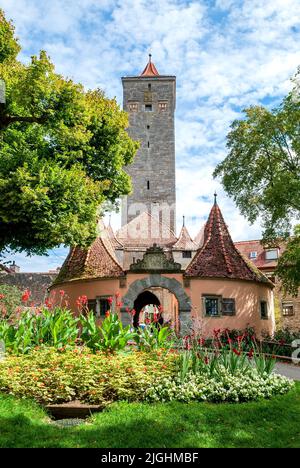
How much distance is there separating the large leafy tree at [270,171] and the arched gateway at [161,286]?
5.03 metres

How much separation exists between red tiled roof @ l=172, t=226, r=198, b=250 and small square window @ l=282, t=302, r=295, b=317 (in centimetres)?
875

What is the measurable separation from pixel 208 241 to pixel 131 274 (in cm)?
422

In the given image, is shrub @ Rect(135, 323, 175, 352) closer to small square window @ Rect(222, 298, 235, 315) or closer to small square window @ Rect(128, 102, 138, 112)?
small square window @ Rect(222, 298, 235, 315)

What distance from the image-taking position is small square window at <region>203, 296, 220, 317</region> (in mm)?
18812

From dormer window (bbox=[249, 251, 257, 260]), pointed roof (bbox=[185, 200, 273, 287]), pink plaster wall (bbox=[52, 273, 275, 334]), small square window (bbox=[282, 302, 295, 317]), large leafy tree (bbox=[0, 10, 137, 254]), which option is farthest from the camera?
dormer window (bbox=[249, 251, 257, 260])

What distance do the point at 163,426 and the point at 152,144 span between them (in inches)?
1565

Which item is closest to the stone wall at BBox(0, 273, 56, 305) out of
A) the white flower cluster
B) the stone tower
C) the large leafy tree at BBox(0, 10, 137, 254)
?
the stone tower

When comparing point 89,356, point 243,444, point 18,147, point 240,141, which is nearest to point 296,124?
point 240,141

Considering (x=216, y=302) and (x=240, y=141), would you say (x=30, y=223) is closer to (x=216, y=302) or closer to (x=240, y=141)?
(x=216, y=302)

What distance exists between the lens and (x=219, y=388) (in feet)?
26.2

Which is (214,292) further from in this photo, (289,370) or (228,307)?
(289,370)

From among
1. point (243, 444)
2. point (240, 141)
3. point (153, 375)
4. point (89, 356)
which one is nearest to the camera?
point (243, 444)

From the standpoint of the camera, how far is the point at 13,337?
10.3 meters

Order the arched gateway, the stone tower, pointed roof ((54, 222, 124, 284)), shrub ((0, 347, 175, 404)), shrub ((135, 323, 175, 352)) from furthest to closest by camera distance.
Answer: the stone tower < pointed roof ((54, 222, 124, 284)) < the arched gateway < shrub ((135, 323, 175, 352)) < shrub ((0, 347, 175, 404))
